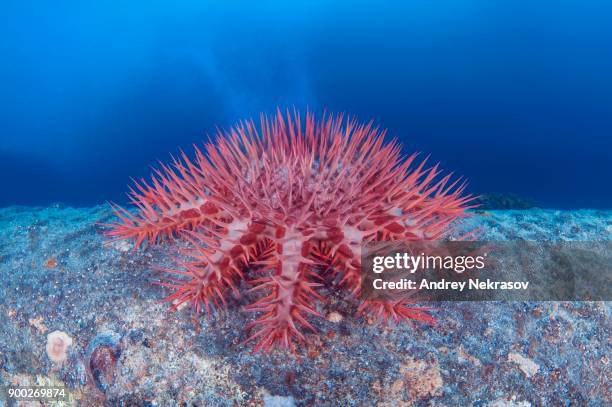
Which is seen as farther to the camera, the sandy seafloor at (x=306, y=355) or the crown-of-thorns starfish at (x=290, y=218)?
the sandy seafloor at (x=306, y=355)

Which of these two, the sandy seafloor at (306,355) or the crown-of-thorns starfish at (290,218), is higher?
the crown-of-thorns starfish at (290,218)

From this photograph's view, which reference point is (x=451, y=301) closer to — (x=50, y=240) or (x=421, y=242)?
(x=421, y=242)

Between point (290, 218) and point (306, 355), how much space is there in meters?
0.90

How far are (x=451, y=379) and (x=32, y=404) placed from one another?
3.07 metres

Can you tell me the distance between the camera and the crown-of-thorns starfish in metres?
2.17

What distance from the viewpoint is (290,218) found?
225 centimetres

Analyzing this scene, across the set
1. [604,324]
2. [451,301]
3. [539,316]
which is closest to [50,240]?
[451,301]

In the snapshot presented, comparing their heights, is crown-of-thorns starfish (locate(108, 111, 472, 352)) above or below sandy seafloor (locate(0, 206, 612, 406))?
above

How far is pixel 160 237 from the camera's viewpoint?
3.41 meters

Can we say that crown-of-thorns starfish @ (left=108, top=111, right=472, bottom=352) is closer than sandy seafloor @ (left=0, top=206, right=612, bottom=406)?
Yes

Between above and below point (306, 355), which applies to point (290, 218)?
above

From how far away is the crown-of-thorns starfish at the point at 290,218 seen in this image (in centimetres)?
217

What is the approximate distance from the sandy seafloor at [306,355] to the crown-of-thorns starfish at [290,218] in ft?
0.62

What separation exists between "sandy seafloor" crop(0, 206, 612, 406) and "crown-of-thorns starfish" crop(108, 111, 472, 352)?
0.19 metres
